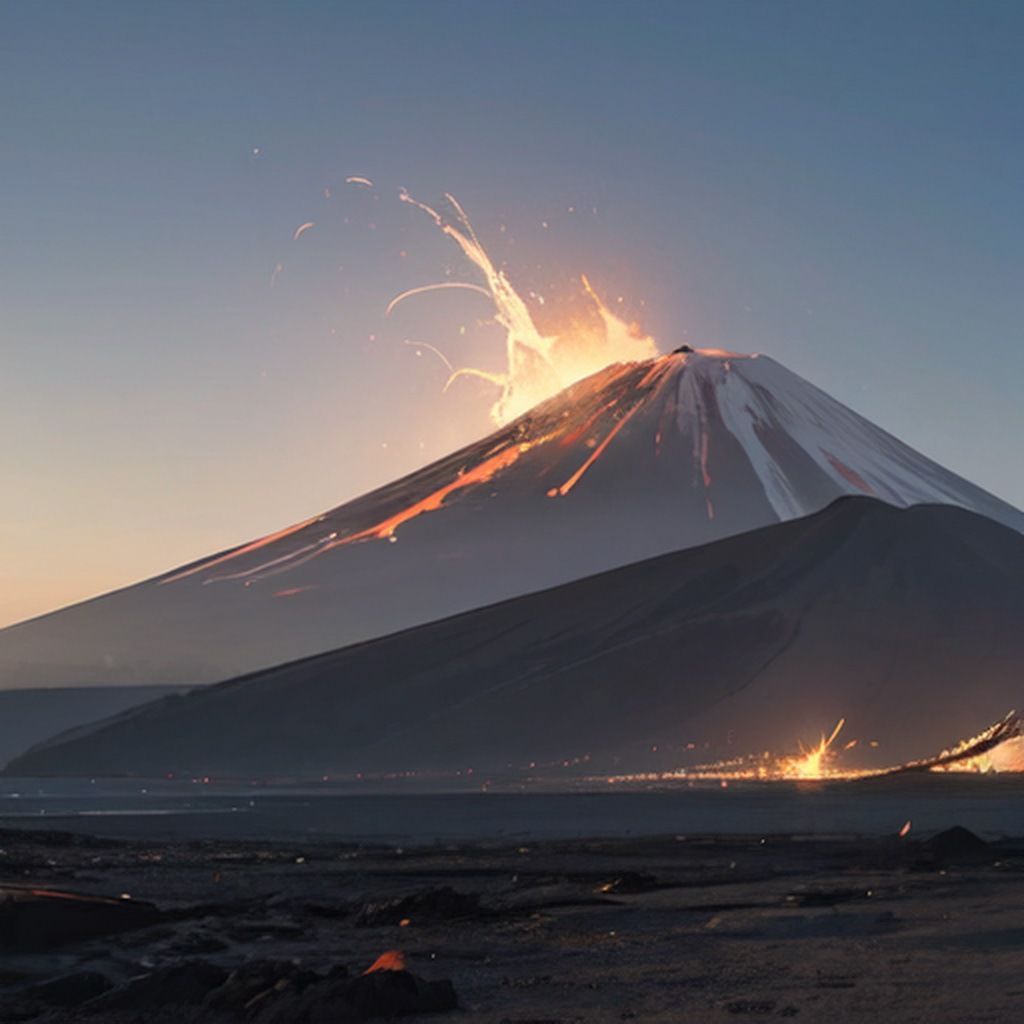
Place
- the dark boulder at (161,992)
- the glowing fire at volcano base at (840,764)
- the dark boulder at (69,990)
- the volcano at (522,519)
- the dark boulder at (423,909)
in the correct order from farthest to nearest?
the volcano at (522,519) → the glowing fire at volcano base at (840,764) → the dark boulder at (423,909) → the dark boulder at (69,990) → the dark boulder at (161,992)

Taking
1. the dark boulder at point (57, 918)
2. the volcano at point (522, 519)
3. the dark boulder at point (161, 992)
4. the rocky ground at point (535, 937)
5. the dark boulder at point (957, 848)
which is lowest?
the dark boulder at point (957, 848)

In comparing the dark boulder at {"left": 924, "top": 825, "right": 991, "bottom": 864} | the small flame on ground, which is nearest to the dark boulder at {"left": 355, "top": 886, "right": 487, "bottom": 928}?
the small flame on ground

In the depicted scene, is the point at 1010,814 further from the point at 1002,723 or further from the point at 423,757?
the point at 423,757

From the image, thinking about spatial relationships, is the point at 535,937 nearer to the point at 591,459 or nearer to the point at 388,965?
the point at 388,965

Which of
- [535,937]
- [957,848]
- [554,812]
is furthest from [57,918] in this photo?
[554,812]

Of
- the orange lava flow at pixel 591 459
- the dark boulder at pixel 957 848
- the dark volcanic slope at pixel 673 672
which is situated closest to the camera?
the dark boulder at pixel 957 848

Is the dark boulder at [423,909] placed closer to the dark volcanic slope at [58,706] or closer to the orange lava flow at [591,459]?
the dark volcanic slope at [58,706]

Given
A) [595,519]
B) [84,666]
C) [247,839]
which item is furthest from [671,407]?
[247,839]

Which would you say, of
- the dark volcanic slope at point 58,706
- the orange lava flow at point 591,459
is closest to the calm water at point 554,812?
the dark volcanic slope at point 58,706

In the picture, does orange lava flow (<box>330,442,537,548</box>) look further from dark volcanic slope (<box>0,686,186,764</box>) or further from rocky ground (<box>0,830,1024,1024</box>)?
rocky ground (<box>0,830,1024,1024</box>)
